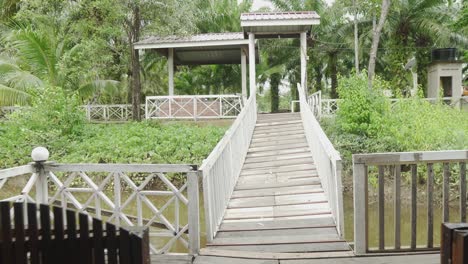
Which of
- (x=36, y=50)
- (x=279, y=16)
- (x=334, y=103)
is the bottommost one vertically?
(x=334, y=103)

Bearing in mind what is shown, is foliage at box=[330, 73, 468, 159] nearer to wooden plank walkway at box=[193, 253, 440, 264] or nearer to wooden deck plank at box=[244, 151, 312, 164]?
wooden deck plank at box=[244, 151, 312, 164]

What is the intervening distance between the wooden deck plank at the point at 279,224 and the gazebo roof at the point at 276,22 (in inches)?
361

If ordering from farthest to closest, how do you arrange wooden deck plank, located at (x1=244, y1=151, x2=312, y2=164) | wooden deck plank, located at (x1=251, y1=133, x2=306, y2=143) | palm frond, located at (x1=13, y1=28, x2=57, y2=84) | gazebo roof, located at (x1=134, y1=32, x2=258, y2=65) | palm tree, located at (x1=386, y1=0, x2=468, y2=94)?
palm tree, located at (x1=386, y1=0, x2=468, y2=94) → gazebo roof, located at (x1=134, y1=32, x2=258, y2=65) → palm frond, located at (x1=13, y1=28, x2=57, y2=84) → wooden deck plank, located at (x1=251, y1=133, x2=306, y2=143) → wooden deck plank, located at (x1=244, y1=151, x2=312, y2=164)

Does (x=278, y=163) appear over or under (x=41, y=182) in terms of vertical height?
under

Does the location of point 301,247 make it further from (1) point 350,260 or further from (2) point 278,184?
(2) point 278,184

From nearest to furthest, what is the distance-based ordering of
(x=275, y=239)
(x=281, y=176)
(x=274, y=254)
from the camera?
(x=274, y=254)
(x=275, y=239)
(x=281, y=176)

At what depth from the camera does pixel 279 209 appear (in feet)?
18.5

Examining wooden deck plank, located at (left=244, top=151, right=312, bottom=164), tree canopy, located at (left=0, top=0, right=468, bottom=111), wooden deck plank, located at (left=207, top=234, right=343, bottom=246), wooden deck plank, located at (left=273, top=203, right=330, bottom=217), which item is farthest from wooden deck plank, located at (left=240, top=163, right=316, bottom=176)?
tree canopy, located at (left=0, top=0, right=468, bottom=111)

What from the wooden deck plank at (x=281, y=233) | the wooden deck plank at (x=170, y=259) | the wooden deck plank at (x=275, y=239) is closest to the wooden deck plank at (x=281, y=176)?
the wooden deck plank at (x=281, y=233)

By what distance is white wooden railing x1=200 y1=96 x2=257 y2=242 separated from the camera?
4496 mm

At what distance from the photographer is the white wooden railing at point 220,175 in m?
4.50

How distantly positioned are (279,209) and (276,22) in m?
8.91

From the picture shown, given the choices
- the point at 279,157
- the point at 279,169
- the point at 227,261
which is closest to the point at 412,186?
the point at 227,261

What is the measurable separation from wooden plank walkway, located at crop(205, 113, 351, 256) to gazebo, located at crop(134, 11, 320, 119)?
13.9 ft
